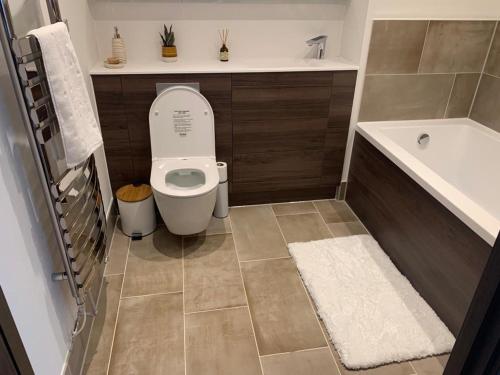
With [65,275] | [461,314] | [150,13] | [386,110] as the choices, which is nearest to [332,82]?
[386,110]

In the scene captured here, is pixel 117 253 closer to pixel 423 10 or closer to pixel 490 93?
pixel 423 10

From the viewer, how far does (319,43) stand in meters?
2.48

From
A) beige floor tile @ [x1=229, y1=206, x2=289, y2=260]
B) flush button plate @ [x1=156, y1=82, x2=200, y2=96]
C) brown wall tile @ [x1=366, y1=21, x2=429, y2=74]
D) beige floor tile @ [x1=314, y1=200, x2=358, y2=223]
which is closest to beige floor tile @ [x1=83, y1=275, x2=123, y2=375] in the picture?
beige floor tile @ [x1=229, y1=206, x2=289, y2=260]

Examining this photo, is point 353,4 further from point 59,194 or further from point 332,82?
point 59,194

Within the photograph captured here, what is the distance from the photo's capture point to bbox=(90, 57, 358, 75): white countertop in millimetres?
2150

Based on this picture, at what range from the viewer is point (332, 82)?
2348 mm

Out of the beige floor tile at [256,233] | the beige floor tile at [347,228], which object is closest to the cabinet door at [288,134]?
the beige floor tile at [256,233]

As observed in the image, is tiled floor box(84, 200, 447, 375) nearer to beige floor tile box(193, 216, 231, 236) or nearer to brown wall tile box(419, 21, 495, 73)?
beige floor tile box(193, 216, 231, 236)

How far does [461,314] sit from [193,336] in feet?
3.84

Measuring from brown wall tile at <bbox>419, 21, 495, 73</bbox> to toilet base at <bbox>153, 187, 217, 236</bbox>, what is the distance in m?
1.61

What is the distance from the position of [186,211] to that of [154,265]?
0.38m

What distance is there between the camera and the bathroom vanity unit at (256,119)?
7.18 ft

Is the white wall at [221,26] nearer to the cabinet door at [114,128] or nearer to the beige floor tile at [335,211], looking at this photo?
the cabinet door at [114,128]

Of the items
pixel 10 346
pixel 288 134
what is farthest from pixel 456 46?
pixel 10 346
